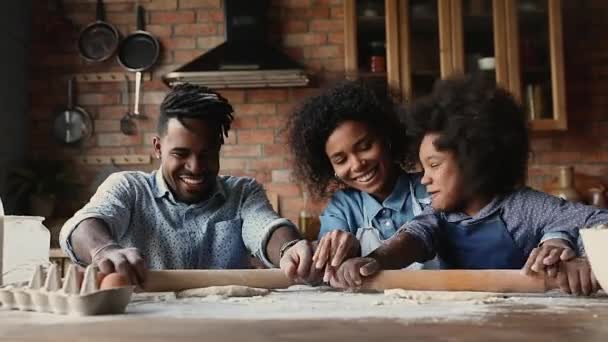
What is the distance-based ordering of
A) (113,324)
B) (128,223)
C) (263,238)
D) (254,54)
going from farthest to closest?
(254,54)
(128,223)
(263,238)
(113,324)

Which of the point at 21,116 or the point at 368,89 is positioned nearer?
the point at 368,89

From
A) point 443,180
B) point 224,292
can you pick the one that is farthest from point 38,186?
point 224,292

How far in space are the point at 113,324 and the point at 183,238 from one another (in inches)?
38.5

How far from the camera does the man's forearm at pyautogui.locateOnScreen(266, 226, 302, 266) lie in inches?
66.7

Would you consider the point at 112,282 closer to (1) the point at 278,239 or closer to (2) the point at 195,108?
(1) the point at 278,239

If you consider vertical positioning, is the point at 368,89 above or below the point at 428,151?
above

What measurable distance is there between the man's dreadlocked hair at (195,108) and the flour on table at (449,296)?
2.59 ft

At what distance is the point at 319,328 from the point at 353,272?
0.50 metres

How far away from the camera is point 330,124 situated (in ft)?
6.61

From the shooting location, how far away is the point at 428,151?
5.80ft

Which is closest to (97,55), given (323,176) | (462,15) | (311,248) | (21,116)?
(21,116)

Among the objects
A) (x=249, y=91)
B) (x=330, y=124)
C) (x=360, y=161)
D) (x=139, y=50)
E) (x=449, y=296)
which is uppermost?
(x=139, y=50)

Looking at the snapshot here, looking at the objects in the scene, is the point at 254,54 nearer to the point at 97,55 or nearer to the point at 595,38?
the point at 97,55

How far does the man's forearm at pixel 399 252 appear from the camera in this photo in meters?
1.50
